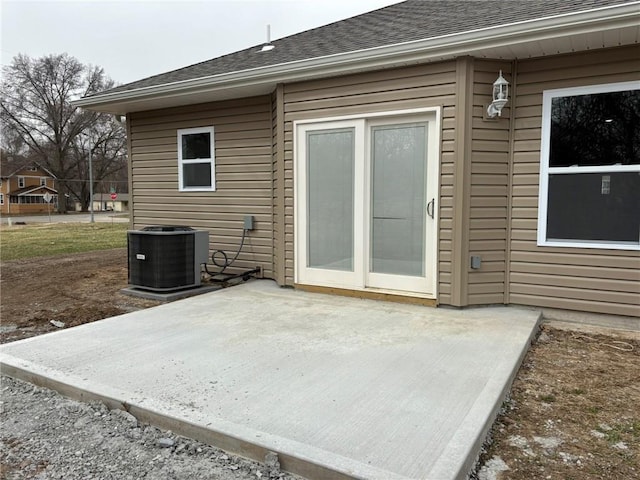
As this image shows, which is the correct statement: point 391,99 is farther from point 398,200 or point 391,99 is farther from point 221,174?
point 221,174

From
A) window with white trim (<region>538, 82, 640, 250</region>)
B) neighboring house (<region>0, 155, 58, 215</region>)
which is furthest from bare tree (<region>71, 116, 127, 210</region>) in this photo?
window with white trim (<region>538, 82, 640, 250</region>)

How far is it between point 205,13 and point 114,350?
1282 centimetres

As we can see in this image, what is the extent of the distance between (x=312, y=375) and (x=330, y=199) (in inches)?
100

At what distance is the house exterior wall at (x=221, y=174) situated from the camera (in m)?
6.05

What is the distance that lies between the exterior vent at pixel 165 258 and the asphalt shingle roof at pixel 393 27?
2113 millimetres

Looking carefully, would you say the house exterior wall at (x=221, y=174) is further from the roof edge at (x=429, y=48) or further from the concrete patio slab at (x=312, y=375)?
the concrete patio slab at (x=312, y=375)

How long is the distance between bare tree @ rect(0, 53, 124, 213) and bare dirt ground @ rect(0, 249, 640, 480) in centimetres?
3841

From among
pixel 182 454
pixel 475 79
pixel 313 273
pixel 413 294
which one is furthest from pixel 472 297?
pixel 182 454

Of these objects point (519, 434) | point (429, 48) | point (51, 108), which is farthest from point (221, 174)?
point (51, 108)

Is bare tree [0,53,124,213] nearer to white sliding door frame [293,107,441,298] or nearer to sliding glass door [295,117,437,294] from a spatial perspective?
white sliding door frame [293,107,441,298]

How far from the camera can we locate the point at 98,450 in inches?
83.2

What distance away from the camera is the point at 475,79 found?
4.20m

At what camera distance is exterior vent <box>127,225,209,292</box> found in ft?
17.0

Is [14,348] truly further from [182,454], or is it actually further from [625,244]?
[625,244]
